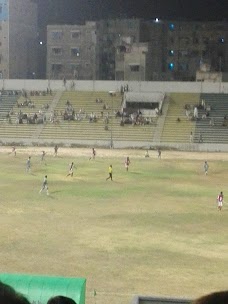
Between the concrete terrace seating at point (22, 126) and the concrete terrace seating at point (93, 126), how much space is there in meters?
1.30

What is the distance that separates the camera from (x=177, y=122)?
5438 cm

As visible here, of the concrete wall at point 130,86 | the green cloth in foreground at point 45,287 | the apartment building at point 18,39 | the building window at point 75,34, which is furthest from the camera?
the building window at point 75,34

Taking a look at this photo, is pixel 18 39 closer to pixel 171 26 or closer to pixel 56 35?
pixel 56 35

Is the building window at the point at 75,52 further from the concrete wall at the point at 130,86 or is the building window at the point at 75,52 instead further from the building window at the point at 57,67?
the concrete wall at the point at 130,86

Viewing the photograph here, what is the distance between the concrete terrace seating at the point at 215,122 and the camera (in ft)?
168

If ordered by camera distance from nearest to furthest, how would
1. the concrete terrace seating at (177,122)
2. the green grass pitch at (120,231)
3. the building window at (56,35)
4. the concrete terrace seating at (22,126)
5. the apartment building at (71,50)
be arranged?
1. the green grass pitch at (120,231)
2. the concrete terrace seating at (177,122)
3. the concrete terrace seating at (22,126)
4. the apartment building at (71,50)
5. the building window at (56,35)

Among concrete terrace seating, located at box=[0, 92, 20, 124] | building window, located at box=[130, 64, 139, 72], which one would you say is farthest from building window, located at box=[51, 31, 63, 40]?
concrete terrace seating, located at box=[0, 92, 20, 124]

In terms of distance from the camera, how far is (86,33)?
75.6 m

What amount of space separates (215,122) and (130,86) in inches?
424

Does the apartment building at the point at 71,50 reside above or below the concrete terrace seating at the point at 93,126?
above

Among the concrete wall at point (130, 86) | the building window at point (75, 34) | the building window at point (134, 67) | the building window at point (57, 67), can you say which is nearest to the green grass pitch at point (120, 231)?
the concrete wall at point (130, 86)

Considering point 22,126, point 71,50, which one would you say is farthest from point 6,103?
point 71,50

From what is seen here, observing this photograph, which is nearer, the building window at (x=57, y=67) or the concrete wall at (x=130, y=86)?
the concrete wall at (x=130, y=86)

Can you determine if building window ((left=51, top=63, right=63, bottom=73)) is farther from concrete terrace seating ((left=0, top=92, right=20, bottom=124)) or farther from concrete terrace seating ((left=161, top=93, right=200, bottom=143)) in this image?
concrete terrace seating ((left=161, top=93, right=200, bottom=143))
